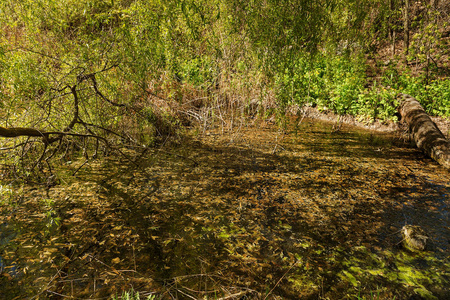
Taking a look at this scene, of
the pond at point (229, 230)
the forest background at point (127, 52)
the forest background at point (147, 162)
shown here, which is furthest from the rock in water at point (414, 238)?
the forest background at point (127, 52)

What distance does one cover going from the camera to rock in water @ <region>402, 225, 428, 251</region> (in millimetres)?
2588

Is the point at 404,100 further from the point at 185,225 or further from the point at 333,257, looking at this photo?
the point at 185,225

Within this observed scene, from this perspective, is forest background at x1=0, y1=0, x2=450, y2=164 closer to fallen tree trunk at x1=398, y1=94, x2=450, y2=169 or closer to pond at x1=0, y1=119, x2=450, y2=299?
pond at x1=0, y1=119, x2=450, y2=299

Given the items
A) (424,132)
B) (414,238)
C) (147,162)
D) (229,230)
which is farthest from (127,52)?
(424,132)

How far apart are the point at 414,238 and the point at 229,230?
1818mm

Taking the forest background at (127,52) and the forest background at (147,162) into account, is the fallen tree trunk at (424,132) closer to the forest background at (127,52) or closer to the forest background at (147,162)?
the forest background at (147,162)

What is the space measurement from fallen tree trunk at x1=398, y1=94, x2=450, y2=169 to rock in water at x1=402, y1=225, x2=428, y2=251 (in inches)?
111

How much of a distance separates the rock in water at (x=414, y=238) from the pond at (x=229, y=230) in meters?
0.07

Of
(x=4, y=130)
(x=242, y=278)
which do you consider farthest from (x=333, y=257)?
(x=4, y=130)

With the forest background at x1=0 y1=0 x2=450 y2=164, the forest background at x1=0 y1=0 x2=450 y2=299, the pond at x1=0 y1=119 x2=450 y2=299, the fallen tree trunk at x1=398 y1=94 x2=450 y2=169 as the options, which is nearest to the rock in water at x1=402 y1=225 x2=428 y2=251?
the pond at x1=0 y1=119 x2=450 y2=299

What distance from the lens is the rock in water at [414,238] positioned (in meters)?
2.59

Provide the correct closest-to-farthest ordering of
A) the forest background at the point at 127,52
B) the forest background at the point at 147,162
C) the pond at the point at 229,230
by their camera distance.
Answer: the pond at the point at 229,230, the forest background at the point at 147,162, the forest background at the point at 127,52

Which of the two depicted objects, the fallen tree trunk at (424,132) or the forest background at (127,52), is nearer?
the forest background at (127,52)

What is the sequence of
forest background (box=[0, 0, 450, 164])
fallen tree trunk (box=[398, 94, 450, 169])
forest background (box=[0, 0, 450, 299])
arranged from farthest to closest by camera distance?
fallen tree trunk (box=[398, 94, 450, 169]) → forest background (box=[0, 0, 450, 164]) → forest background (box=[0, 0, 450, 299])
